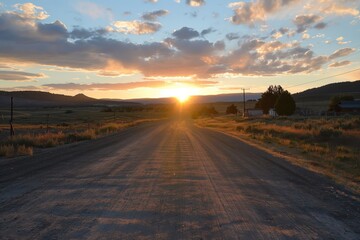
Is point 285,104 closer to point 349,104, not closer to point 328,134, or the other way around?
point 349,104

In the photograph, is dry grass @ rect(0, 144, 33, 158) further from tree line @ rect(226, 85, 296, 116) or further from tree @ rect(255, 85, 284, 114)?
tree @ rect(255, 85, 284, 114)

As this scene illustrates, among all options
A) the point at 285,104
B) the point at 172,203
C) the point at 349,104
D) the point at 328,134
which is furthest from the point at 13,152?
the point at 349,104

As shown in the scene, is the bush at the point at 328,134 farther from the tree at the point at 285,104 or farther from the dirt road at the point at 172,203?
the tree at the point at 285,104

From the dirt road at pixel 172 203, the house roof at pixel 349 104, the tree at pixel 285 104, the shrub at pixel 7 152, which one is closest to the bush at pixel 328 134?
the dirt road at pixel 172 203

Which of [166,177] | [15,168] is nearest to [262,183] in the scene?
[166,177]

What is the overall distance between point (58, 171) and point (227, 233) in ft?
28.0

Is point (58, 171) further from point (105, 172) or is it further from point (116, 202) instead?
point (116, 202)

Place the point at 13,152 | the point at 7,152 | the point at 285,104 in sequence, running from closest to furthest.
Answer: the point at 7,152, the point at 13,152, the point at 285,104

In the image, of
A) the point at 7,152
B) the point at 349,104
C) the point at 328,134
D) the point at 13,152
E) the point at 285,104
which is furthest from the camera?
the point at 349,104

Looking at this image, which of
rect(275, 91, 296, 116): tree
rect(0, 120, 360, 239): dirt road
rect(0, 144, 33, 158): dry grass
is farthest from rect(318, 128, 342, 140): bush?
rect(275, 91, 296, 116): tree

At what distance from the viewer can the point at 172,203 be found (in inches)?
342

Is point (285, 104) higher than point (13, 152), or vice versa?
point (285, 104)

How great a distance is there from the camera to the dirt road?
21.7ft

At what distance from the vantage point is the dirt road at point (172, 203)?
261 inches
